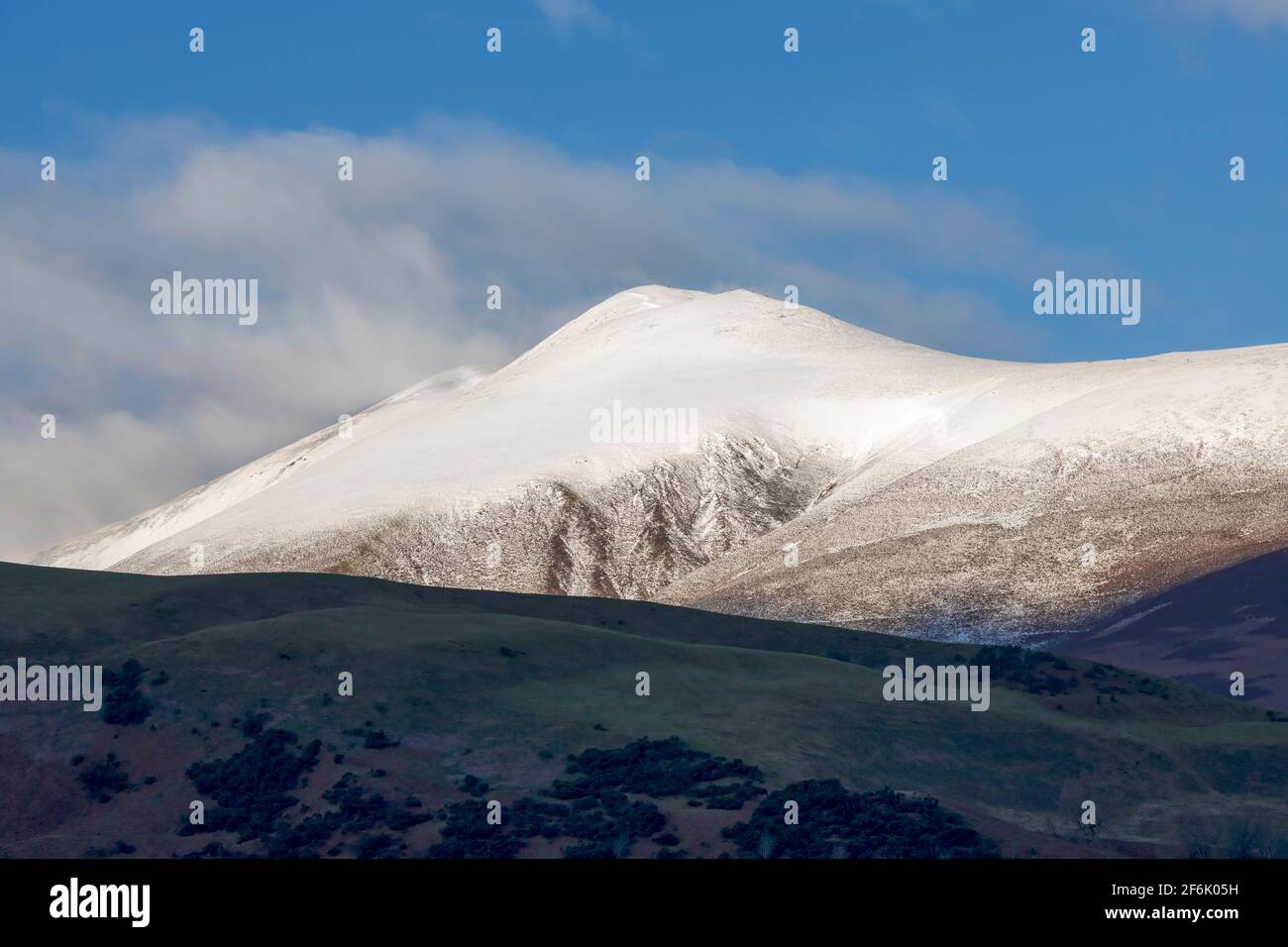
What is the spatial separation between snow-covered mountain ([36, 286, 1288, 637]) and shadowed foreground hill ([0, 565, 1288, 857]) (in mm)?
51769

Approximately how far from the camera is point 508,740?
132 feet

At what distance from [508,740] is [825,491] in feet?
361

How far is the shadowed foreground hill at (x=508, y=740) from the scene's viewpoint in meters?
35.8

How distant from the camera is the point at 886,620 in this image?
101250mm

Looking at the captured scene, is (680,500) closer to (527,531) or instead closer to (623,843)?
(527,531)

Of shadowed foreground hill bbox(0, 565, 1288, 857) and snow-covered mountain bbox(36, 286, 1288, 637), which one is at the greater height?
snow-covered mountain bbox(36, 286, 1288, 637)

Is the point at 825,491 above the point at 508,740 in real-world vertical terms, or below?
above

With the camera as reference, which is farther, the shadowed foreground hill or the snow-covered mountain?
the snow-covered mountain

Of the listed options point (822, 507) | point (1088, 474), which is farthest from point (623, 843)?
point (822, 507)

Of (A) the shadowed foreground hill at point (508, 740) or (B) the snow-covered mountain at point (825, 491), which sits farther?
(B) the snow-covered mountain at point (825, 491)

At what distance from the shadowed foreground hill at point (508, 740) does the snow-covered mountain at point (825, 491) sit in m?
51.8

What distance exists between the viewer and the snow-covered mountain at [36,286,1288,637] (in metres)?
106

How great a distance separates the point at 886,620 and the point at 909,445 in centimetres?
4800

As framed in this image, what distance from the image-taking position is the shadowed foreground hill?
35.8 metres
